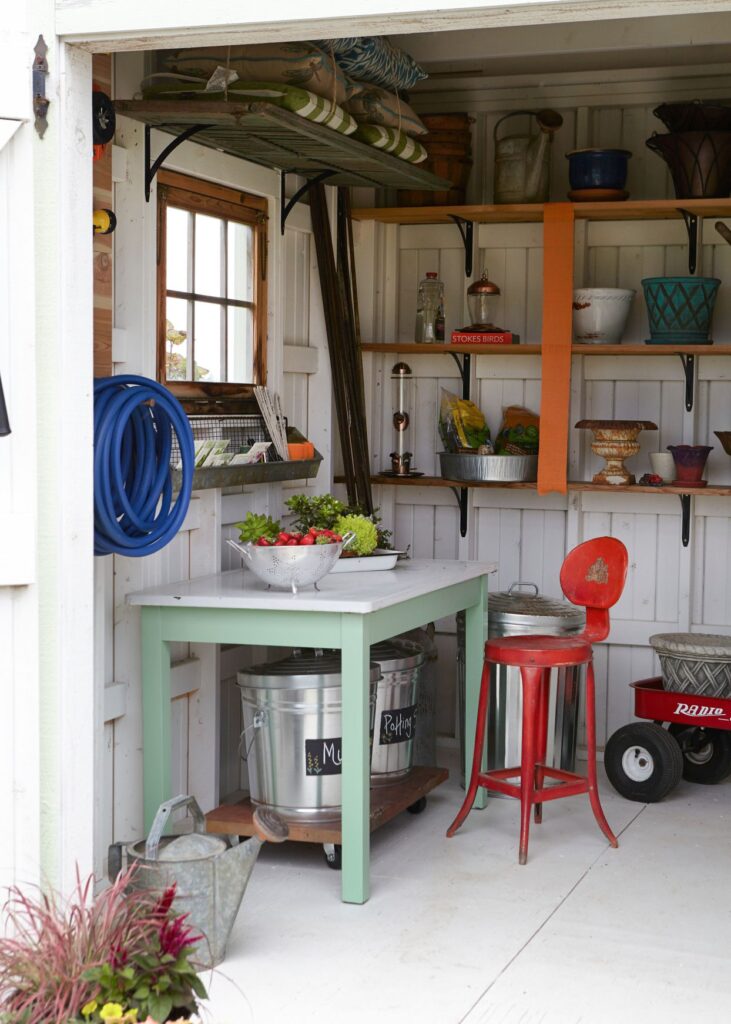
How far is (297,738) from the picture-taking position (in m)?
4.52

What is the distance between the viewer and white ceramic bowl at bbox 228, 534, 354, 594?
4.31m

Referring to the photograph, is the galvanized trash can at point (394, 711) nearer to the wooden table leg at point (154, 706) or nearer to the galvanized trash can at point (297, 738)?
the galvanized trash can at point (297, 738)

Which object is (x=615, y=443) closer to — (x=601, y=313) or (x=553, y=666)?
(x=601, y=313)

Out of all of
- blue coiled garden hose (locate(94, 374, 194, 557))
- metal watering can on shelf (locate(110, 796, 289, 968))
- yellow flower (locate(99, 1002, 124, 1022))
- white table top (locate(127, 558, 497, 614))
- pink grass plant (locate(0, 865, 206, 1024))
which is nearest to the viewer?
yellow flower (locate(99, 1002, 124, 1022))

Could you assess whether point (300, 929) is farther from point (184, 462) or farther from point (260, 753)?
point (184, 462)

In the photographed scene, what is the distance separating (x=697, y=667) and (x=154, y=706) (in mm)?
2271

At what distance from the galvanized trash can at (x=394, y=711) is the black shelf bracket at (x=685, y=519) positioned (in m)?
1.59

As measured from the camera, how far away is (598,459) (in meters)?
6.26

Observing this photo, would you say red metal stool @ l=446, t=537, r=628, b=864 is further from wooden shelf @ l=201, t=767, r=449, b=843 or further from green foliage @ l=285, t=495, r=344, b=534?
green foliage @ l=285, t=495, r=344, b=534

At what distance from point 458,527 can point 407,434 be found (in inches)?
19.7

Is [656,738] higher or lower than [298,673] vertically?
lower

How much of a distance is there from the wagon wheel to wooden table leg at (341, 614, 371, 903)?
1928 millimetres

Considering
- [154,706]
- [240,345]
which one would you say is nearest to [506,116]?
[240,345]

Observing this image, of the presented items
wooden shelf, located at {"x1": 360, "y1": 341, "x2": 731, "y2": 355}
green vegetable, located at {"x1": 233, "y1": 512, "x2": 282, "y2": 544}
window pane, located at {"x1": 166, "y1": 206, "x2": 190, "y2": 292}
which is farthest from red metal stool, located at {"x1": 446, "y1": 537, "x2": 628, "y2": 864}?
window pane, located at {"x1": 166, "y1": 206, "x2": 190, "y2": 292}
